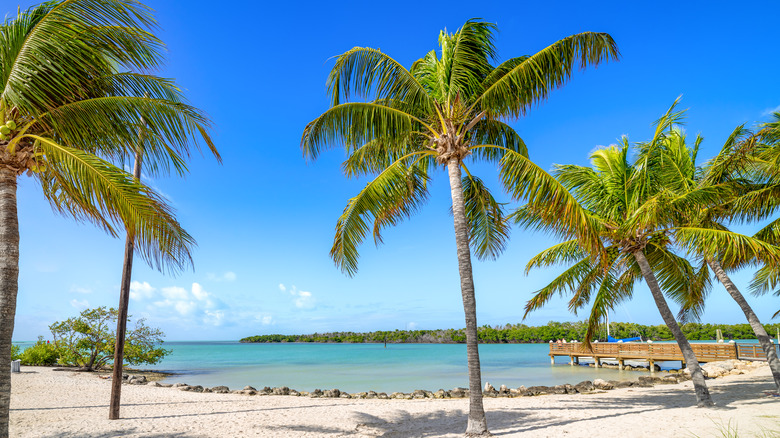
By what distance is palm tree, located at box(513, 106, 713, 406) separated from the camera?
29.6 ft

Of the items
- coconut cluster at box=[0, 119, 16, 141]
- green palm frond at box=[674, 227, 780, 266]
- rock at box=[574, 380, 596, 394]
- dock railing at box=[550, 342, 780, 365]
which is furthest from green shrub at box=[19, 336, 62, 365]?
green palm frond at box=[674, 227, 780, 266]

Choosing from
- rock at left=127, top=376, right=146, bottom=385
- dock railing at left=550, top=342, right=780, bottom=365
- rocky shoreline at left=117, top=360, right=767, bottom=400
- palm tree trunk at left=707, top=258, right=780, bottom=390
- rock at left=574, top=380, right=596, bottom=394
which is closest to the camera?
palm tree trunk at left=707, top=258, right=780, bottom=390

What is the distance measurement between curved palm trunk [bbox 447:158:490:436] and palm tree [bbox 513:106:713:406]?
1.39 meters

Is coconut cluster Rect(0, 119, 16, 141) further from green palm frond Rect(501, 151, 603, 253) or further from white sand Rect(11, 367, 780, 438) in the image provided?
green palm frond Rect(501, 151, 603, 253)

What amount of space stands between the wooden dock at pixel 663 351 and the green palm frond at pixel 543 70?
48.9 ft

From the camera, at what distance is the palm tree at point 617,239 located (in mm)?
9008

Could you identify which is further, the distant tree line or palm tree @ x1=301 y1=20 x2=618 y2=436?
the distant tree line

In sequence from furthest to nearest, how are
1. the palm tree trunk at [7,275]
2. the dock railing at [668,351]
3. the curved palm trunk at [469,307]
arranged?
the dock railing at [668,351]
the curved palm trunk at [469,307]
the palm tree trunk at [7,275]

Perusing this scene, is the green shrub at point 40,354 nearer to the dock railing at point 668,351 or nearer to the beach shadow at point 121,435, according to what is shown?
the beach shadow at point 121,435

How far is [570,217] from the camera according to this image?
7.61m

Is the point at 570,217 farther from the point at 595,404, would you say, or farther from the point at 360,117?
the point at 595,404

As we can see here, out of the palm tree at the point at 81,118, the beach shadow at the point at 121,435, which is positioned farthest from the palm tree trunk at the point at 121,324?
the palm tree at the point at 81,118

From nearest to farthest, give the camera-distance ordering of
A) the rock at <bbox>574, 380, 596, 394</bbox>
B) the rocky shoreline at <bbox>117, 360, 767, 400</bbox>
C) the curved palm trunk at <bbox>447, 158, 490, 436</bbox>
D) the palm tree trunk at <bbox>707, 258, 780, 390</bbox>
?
the curved palm trunk at <bbox>447, 158, 490, 436</bbox> → the palm tree trunk at <bbox>707, 258, 780, 390</bbox> → the rocky shoreline at <bbox>117, 360, 767, 400</bbox> → the rock at <bbox>574, 380, 596, 394</bbox>

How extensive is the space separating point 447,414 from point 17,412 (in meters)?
10.2
